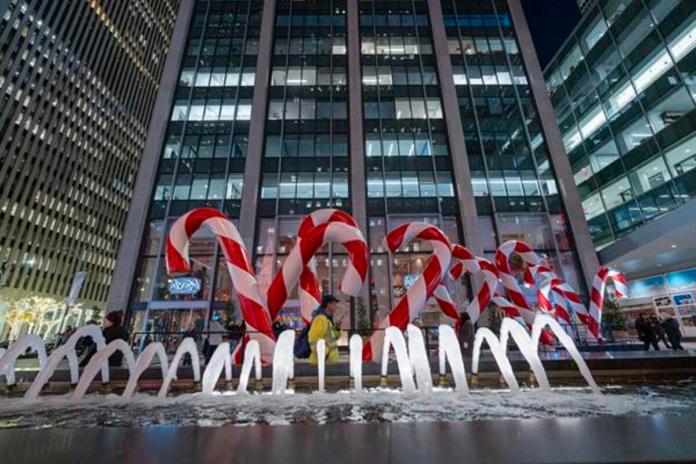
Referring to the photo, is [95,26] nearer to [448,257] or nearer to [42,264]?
[42,264]

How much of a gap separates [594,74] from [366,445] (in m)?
32.0

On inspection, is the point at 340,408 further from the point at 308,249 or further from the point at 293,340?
→ the point at 308,249

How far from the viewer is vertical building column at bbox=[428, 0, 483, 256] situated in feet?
62.6

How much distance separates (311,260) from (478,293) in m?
6.20

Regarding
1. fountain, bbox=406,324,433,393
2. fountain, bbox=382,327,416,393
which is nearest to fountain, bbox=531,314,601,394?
fountain, bbox=406,324,433,393

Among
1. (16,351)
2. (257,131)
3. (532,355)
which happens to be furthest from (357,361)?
(257,131)

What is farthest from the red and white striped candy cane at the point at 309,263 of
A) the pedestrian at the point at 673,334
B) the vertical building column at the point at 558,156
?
the vertical building column at the point at 558,156

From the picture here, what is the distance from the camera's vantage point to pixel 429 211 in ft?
65.8

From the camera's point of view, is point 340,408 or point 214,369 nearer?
point 340,408

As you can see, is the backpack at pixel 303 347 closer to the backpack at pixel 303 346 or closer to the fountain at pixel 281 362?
the backpack at pixel 303 346

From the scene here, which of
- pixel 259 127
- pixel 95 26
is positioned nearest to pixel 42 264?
pixel 95 26

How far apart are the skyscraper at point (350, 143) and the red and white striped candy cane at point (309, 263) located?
8.44 metres

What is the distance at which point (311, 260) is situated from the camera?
27.2 feet

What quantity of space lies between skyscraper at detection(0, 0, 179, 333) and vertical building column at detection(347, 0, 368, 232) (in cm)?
4077
